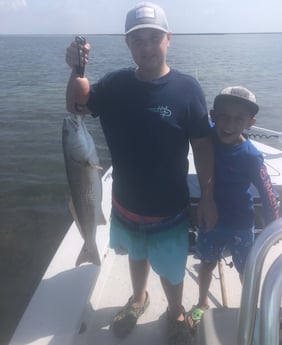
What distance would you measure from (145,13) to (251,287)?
166 cm

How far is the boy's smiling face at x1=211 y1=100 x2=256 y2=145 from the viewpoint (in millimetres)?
2678

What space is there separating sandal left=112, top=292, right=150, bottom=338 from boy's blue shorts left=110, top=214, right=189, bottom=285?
525mm

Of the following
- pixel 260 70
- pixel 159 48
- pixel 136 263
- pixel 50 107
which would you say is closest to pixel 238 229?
pixel 136 263

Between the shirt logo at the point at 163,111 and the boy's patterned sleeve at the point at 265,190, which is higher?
the shirt logo at the point at 163,111

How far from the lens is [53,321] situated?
2.76 m

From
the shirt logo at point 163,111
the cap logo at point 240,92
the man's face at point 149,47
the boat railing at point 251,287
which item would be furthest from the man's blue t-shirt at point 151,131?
the boat railing at point 251,287

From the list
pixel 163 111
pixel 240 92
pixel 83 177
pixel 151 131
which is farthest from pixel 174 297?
pixel 240 92

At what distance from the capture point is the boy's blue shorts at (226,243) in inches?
111

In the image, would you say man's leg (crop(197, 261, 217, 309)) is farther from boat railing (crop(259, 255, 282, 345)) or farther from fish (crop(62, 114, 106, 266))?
boat railing (crop(259, 255, 282, 345))

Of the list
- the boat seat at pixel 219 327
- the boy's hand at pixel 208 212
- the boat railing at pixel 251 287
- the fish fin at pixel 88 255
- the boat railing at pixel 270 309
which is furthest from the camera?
the fish fin at pixel 88 255

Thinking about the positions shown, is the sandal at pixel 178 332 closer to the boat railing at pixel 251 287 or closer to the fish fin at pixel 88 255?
the fish fin at pixel 88 255

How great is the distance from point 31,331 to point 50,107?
14.8m

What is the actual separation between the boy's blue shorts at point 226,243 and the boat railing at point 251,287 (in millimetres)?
1217

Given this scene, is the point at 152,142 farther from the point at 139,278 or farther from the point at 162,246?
the point at 139,278
